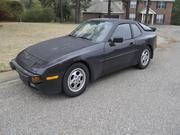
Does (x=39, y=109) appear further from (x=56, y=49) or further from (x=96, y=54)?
(x=96, y=54)

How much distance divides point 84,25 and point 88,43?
1.14m

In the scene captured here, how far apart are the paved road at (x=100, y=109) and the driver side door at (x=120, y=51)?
0.42 m

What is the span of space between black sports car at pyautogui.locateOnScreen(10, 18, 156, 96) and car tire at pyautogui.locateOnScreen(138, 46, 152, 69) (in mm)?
31

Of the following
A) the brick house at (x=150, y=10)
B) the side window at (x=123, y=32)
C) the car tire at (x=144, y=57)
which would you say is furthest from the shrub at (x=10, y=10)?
the car tire at (x=144, y=57)

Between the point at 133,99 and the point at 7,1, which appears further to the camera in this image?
the point at 7,1

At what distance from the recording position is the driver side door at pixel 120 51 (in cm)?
402

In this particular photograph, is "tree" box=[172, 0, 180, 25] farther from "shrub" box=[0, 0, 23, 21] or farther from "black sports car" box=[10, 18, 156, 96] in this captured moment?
"black sports car" box=[10, 18, 156, 96]

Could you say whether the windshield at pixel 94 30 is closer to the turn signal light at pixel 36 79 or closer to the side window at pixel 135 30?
the side window at pixel 135 30

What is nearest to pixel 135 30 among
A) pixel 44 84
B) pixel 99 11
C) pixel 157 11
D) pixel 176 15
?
pixel 44 84

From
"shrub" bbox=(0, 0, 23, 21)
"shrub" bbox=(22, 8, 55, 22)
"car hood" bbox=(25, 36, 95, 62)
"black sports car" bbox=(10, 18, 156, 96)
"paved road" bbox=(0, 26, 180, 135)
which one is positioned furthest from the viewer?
"shrub" bbox=(22, 8, 55, 22)

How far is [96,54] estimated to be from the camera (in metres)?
3.74

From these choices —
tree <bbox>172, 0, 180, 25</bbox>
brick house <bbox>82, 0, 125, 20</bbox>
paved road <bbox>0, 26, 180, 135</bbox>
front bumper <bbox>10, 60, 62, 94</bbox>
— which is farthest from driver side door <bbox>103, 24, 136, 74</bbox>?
tree <bbox>172, 0, 180, 25</bbox>

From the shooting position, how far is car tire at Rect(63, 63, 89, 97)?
3365mm

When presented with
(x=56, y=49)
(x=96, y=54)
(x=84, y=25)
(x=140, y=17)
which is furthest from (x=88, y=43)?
(x=140, y=17)
